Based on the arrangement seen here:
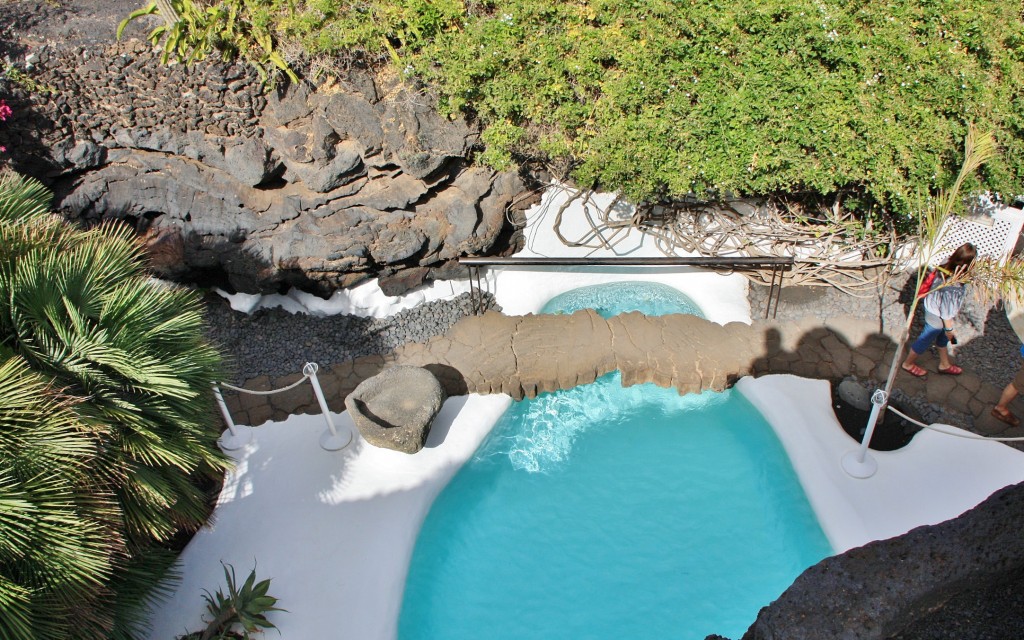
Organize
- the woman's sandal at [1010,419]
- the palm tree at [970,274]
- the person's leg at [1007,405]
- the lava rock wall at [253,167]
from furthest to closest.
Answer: the lava rock wall at [253,167] < the woman's sandal at [1010,419] < the person's leg at [1007,405] < the palm tree at [970,274]

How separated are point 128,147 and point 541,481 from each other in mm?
5736

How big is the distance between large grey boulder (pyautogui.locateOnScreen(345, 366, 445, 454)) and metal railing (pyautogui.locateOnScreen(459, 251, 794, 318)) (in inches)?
60.6

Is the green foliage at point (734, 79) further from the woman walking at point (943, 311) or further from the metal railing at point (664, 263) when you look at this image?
the woman walking at point (943, 311)

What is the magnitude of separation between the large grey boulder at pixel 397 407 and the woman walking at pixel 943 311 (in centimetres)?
444

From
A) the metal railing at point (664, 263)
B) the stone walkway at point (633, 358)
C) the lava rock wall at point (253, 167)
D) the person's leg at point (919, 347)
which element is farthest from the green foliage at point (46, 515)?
the person's leg at point (919, 347)

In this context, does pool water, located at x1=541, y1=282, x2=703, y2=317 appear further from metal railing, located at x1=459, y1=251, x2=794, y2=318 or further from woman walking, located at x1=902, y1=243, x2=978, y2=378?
woman walking, located at x1=902, y1=243, x2=978, y2=378

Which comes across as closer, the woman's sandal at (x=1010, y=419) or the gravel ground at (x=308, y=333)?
the woman's sandal at (x=1010, y=419)

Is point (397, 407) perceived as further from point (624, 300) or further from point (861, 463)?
point (861, 463)

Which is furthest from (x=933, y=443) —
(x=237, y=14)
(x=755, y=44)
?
(x=237, y=14)

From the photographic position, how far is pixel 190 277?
7.75 meters

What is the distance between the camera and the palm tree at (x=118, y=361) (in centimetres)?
383

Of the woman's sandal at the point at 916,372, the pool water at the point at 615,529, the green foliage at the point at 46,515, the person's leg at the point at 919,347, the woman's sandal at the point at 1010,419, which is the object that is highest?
the green foliage at the point at 46,515

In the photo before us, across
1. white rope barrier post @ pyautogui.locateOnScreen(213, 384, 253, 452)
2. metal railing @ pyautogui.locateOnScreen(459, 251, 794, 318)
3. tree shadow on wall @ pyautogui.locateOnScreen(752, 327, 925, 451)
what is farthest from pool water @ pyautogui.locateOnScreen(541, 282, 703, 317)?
white rope barrier post @ pyautogui.locateOnScreen(213, 384, 253, 452)

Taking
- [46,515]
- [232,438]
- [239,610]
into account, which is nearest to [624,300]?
[232,438]
